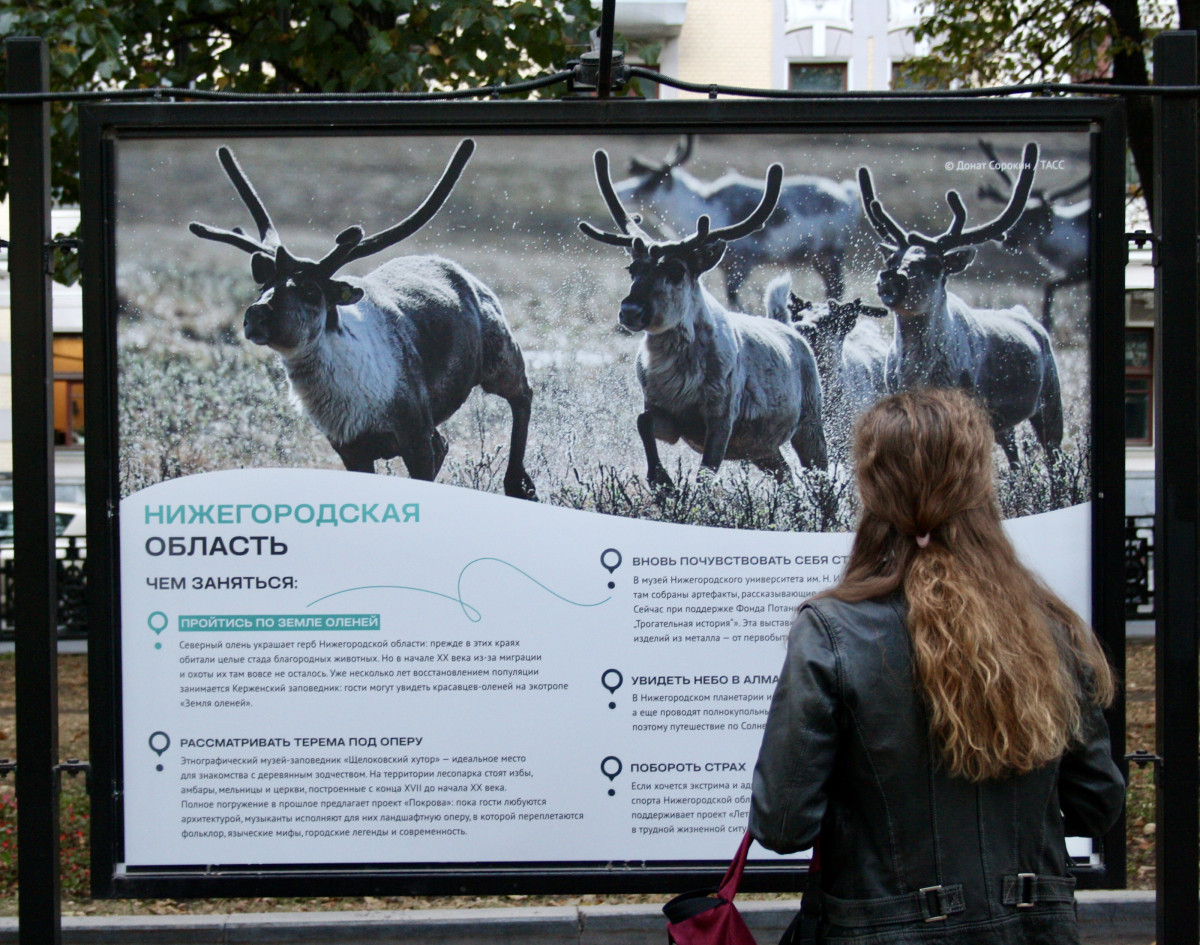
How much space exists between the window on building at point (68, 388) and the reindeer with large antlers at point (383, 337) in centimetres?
2164

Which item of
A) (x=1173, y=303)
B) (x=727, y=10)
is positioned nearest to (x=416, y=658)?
(x=1173, y=303)

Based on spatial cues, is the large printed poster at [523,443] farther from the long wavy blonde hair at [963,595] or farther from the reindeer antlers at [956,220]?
the long wavy blonde hair at [963,595]

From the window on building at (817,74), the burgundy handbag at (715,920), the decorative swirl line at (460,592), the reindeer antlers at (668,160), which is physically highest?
the window on building at (817,74)

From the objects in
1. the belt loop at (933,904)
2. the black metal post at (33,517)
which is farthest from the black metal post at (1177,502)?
the black metal post at (33,517)

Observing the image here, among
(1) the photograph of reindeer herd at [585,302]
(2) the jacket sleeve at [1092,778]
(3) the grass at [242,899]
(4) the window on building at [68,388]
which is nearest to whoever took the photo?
(2) the jacket sleeve at [1092,778]

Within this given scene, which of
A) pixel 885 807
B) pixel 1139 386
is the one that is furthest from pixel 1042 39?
pixel 1139 386

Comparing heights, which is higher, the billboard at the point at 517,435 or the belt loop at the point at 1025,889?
the billboard at the point at 517,435

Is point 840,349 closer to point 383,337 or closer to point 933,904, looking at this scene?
point 383,337

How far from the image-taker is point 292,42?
25.4 ft

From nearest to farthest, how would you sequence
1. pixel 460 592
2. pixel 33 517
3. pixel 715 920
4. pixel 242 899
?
pixel 715 920, pixel 33 517, pixel 460 592, pixel 242 899

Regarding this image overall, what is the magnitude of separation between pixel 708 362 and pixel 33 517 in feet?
6.35

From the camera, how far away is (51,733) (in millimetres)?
3127

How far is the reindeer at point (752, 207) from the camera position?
323 centimetres

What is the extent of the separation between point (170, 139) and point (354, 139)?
0.53 m
